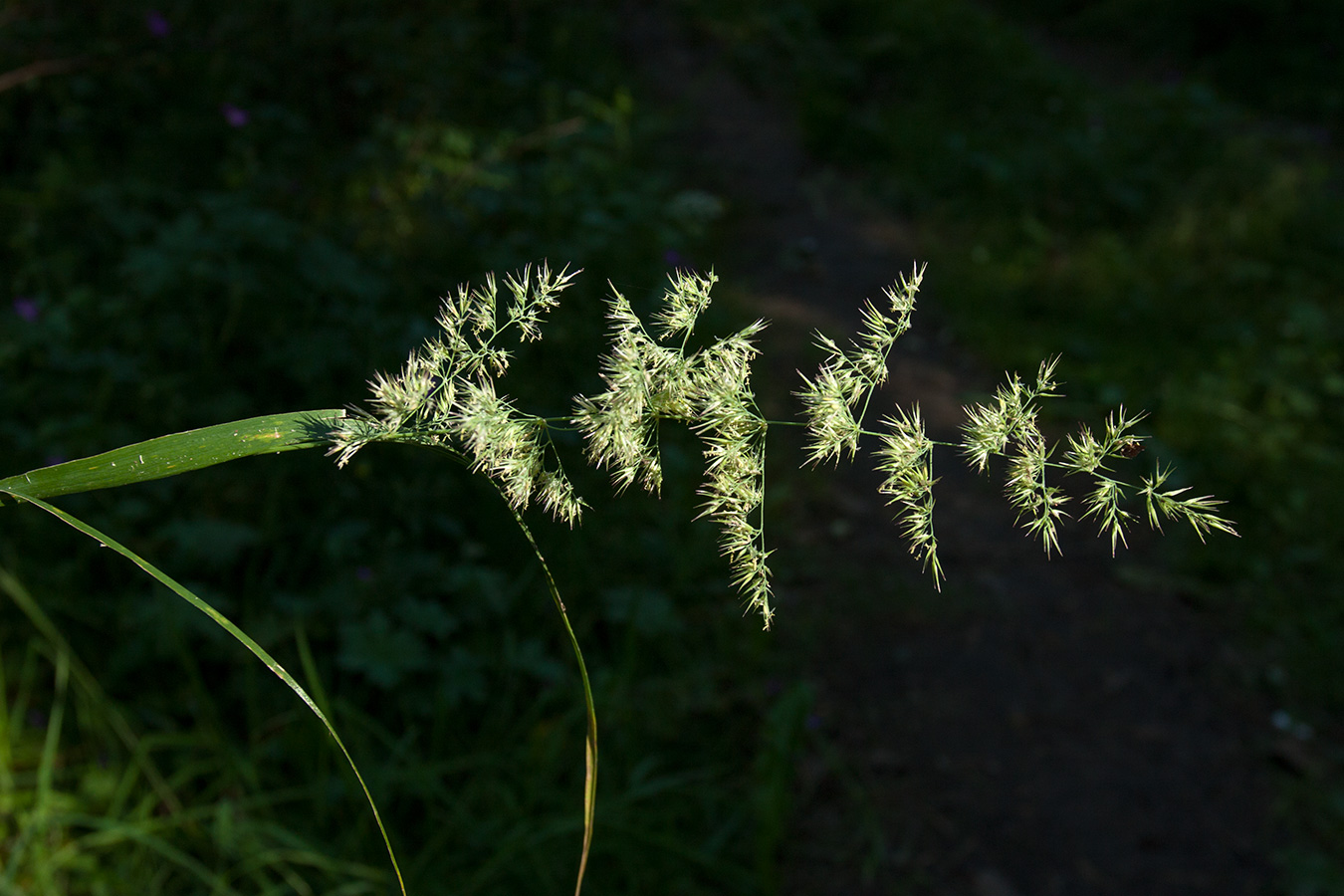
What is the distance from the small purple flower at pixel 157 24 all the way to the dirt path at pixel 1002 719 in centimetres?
301

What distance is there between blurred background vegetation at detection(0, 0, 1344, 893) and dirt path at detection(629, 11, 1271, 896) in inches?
8.6

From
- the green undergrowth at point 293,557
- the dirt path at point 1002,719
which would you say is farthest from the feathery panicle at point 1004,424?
the dirt path at point 1002,719

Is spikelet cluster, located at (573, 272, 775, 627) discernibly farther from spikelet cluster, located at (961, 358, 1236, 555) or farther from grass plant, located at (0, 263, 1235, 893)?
spikelet cluster, located at (961, 358, 1236, 555)

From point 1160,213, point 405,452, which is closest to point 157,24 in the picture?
point 405,452

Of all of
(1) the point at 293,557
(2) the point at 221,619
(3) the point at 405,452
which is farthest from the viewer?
(3) the point at 405,452

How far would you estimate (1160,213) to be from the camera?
18.4 feet

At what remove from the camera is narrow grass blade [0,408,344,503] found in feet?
2.36

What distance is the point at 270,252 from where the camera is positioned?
2.93m

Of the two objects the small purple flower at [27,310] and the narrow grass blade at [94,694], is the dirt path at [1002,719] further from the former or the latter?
the small purple flower at [27,310]

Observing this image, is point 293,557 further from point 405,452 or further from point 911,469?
point 911,469

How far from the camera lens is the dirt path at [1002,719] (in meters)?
2.49

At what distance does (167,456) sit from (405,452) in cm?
214

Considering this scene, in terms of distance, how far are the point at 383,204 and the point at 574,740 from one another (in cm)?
243

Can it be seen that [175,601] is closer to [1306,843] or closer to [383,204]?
[383,204]
